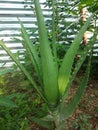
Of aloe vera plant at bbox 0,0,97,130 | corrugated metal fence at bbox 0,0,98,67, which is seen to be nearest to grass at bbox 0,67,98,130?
aloe vera plant at bbox 0,0,97,130

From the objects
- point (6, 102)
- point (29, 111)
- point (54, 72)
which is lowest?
point (29, 111)

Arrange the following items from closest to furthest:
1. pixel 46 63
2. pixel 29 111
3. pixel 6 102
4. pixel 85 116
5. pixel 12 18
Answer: pixel 46 63
pixel 6 102
pixel 85 116
pixel 29 111
pixel 12 18

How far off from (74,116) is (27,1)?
2171mm

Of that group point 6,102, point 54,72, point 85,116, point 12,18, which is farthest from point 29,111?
point 12,18

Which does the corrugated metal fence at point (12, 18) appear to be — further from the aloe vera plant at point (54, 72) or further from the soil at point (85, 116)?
the aloe vera plant at point (54, 72)

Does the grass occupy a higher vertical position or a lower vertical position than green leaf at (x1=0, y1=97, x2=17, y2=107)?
lower

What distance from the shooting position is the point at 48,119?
1.64 m

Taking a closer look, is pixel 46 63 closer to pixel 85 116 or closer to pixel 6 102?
pixel 6 102

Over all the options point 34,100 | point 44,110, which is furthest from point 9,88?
point 44,110

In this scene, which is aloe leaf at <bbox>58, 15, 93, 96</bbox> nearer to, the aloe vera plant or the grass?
the aloe vera plant

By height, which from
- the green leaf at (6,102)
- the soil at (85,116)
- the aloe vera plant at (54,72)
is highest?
the aloe vera plant at (54,72)

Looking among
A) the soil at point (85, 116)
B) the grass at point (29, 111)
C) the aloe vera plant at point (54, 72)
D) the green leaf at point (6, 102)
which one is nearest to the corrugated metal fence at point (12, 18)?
the grass at point (29, 111)

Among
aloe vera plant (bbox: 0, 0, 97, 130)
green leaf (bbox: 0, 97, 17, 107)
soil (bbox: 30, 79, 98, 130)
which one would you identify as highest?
aloe vera plant (bbox: 0, 0, 97, 130)

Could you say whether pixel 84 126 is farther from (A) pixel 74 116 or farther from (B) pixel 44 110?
(B) pixel 44 110
